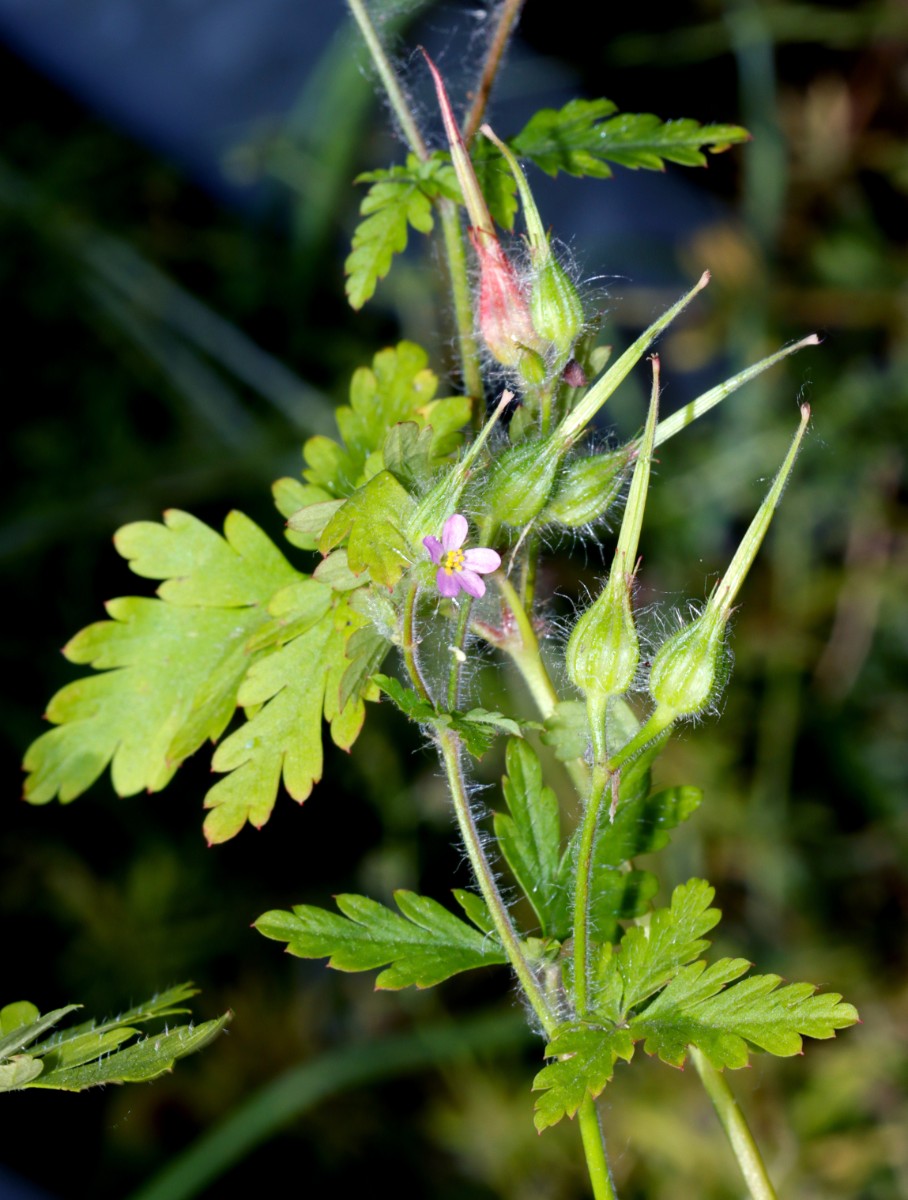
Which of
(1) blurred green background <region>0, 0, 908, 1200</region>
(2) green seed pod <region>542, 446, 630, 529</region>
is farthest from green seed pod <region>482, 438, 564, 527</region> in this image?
(1) blurred green background <region>0, 0, 908, 1200</region>

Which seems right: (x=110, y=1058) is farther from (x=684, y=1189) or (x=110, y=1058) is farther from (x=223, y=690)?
(x=684, y=1189)

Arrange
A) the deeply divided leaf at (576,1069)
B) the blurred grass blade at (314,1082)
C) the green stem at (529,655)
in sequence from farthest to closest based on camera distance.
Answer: the blurred grass blade at (314,1082), the green stem at (529,655), the deeply divided leaf at (576,1069)

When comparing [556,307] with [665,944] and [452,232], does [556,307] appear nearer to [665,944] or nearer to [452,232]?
[452,232]

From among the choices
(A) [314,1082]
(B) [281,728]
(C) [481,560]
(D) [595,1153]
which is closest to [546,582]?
(A) [314,1082]

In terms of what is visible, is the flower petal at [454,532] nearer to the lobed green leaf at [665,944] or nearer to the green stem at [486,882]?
the green stem at [486,882]

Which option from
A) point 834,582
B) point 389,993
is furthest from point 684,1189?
point 834,582

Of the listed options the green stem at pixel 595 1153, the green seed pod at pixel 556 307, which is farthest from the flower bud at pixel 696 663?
the green stem at pixel 595 1153
